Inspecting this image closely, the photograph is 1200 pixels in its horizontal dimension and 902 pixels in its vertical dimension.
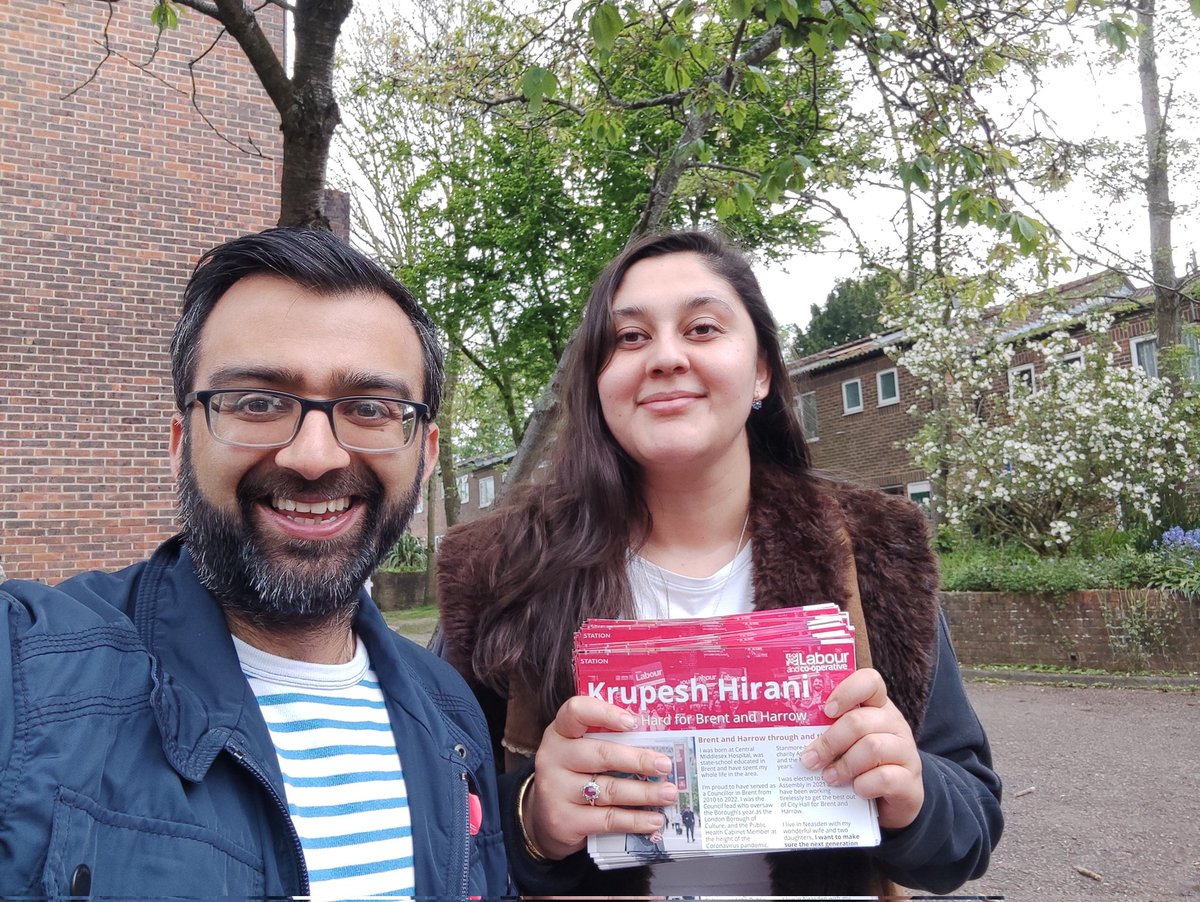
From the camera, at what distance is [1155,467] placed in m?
11.5

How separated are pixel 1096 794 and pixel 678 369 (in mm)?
6200

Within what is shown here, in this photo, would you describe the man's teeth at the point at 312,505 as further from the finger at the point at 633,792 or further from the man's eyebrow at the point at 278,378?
the finger at the point at 633,792

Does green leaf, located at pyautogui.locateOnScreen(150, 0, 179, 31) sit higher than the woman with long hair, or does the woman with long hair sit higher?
green leaf, located at pyautogui.locateOnScreen(150, 0, 179, 31)

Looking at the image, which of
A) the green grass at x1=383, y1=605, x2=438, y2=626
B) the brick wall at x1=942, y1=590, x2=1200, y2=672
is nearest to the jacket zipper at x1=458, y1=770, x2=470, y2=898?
the brick wall at x1=942, y1=590, x2=1200, y2=672

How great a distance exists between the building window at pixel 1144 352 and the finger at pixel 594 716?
59.9 ft

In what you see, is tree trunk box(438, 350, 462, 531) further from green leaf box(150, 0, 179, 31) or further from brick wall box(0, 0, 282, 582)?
green leaf box(150, 0, 179, 31)

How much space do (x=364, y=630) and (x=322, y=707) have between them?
0.69 feet

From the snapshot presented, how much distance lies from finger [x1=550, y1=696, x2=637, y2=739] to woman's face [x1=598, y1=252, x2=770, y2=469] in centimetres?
56

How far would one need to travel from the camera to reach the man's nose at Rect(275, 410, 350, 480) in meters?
1.41

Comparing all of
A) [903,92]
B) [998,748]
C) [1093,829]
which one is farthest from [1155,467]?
[903,92]

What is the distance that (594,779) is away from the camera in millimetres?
1439

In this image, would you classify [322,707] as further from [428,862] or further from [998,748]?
[998,748]

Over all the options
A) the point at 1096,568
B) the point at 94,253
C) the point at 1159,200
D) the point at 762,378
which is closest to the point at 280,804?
the point at 762,378

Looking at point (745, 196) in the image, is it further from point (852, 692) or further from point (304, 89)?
point (852, 692)
